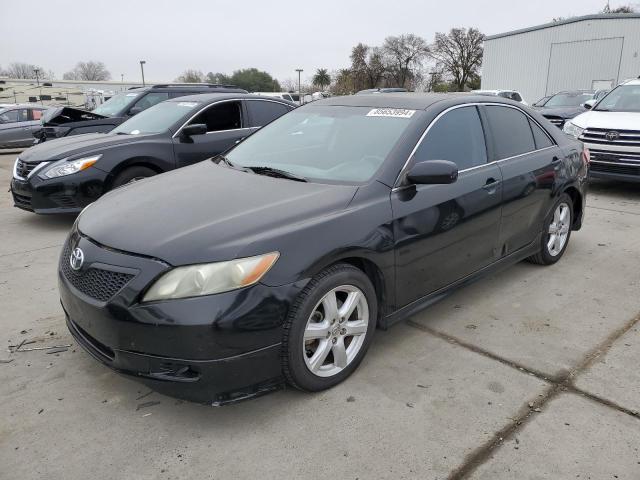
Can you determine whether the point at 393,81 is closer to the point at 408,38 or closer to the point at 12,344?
the point at 408,38

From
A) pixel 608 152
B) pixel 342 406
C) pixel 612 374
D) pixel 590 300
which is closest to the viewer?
pixel 342 406

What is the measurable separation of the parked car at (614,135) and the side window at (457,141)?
4851 millimetres

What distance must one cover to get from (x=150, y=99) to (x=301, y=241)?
26.9 feet

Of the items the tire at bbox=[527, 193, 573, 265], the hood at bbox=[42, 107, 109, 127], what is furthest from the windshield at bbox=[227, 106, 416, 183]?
the hood at bbox=[42, 107, 109, 127]

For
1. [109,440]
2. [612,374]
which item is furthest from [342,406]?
[612,374]

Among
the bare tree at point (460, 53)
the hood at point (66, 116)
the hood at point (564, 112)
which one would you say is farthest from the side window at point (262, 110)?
the bare tree at point (460, 53)

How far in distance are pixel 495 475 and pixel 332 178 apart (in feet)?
5.88

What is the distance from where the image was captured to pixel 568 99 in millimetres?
14703

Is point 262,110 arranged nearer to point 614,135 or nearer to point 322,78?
point 614,135

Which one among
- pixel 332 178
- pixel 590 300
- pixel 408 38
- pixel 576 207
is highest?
pixel 408 38

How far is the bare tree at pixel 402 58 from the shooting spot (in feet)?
213

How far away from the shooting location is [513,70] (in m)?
33.8

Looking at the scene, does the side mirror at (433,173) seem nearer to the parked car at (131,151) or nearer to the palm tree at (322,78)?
the parked car at (131,151)

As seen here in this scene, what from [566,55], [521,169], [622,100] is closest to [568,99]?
[622,100]
